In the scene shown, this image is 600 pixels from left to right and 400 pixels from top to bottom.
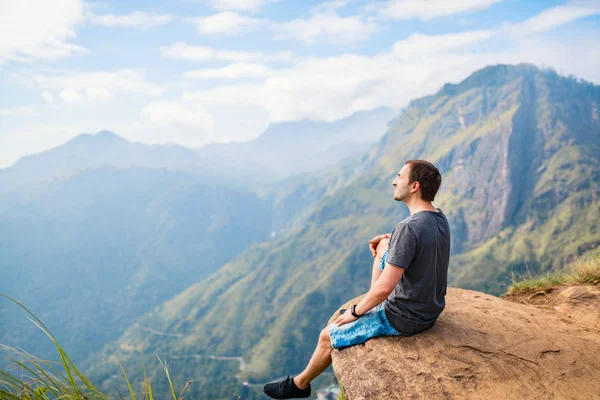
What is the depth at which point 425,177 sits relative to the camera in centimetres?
571

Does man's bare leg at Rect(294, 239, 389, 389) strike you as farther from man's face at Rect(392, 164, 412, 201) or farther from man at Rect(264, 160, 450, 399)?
man's face at Rect(392, 164, 412, 201)

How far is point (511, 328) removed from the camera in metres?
6.73

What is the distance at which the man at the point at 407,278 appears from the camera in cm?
546

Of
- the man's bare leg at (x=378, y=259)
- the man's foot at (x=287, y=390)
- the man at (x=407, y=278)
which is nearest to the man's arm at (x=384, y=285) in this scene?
the man at (x=407, y=278)

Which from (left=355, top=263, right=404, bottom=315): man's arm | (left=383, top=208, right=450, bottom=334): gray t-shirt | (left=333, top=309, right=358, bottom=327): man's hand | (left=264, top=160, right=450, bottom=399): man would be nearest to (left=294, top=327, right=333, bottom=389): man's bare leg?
(left=264, top=160, right=450, bottom=399): man

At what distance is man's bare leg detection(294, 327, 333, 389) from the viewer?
6.48 meters

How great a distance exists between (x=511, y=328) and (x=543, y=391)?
1.64 m

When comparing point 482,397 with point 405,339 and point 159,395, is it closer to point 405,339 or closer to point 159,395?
point 405,339

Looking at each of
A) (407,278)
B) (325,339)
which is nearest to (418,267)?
(407,278)

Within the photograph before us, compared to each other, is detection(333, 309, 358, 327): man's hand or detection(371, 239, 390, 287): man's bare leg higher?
detection(371, 239, 390, 287): man's bare leg

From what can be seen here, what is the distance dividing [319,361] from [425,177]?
373 centimetres

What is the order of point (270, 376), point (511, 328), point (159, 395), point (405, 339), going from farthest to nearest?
point (270, 376) < point (159, 395) < point (511, 328) < point (405, 339)

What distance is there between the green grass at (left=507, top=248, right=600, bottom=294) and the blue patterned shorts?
5.74 meters

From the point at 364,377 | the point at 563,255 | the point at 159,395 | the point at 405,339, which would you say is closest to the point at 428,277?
the point at 405,339
